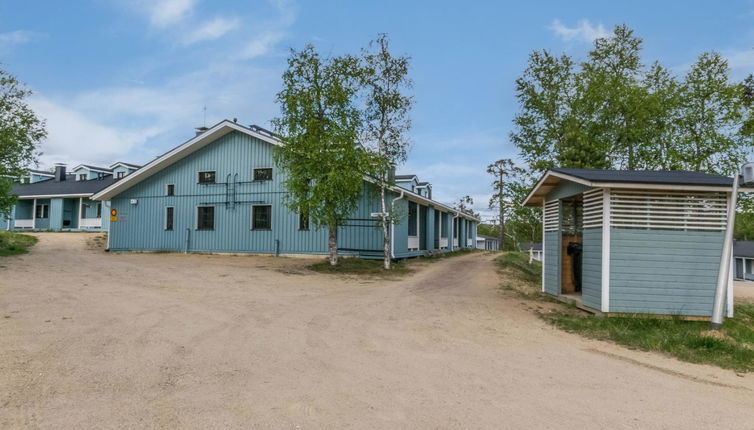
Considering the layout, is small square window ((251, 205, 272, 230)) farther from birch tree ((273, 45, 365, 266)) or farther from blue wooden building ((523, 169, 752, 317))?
blue wooden building ((523, 169, 752, 317))

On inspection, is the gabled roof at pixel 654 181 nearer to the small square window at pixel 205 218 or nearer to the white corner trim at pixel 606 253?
the white corner trim at pixel 606 253

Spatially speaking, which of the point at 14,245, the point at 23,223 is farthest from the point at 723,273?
the point at 23,223

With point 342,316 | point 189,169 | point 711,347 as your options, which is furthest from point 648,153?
point 189,169

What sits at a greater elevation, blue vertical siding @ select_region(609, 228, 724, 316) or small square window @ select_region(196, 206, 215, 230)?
small square window @ select_region(196, 206, 215, 230)

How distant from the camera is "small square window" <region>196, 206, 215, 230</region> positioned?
20688mm

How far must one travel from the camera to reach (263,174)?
19.8m

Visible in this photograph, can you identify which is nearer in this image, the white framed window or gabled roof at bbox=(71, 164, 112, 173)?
the white framed window

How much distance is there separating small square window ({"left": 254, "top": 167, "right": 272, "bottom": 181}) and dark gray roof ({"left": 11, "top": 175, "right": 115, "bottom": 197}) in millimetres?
17358

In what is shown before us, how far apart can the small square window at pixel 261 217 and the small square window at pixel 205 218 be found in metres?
2.18

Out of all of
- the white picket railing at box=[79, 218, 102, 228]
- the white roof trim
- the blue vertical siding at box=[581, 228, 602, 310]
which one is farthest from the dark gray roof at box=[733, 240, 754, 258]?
the white picket railing at box=[79, 218, 102, 228]

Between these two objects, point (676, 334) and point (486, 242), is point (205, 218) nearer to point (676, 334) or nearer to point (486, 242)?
point (676, 334)

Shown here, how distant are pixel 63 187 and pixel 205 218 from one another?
19.4m

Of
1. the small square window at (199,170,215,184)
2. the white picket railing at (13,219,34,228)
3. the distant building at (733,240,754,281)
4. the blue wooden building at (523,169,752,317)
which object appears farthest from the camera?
the distant building at (733,240,754,281)

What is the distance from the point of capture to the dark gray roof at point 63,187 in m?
31.6
